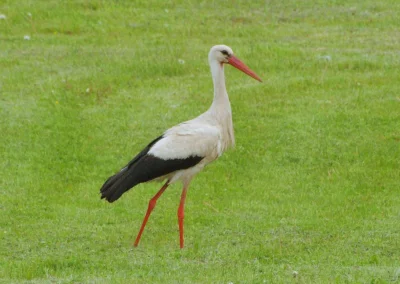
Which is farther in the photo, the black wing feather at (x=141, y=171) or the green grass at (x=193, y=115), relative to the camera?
the black wing feather at (x=141, y=171)

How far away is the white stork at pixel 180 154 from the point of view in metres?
8.99

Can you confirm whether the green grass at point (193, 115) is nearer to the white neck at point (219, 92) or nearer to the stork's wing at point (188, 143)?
the stork's wing at point (188, 143)

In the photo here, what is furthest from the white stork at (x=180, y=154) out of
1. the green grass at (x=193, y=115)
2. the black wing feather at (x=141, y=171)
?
the green grass at (x=193, y=115)

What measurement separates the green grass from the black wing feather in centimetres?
55

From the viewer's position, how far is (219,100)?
9594 millimetres

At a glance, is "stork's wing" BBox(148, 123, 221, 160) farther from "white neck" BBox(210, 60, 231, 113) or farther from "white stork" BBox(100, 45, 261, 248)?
"white neck" BBox(210, 60, 231, 113)

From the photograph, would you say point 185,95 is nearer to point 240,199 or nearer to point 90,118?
point 90,118

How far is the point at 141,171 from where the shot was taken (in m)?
9.01

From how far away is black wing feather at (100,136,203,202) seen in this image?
29.2 ft

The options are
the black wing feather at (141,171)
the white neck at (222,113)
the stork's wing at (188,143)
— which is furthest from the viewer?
the white neck at (222,113)

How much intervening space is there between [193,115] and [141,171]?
4.76 m

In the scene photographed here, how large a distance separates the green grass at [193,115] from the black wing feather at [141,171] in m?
0.55

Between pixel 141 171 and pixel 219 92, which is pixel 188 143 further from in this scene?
pixel 219 92

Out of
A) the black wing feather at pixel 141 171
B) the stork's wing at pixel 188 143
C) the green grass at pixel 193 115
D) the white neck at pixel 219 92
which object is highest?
the white neck at pixel 219 92
